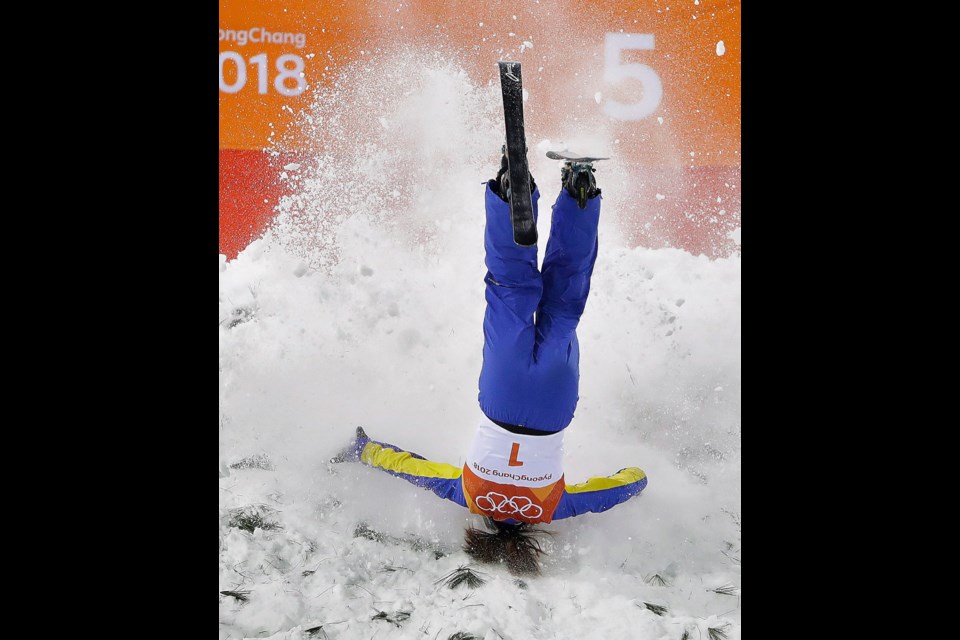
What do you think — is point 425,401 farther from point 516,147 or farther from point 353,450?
point 516,147

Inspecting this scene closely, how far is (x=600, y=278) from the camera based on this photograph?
9.32 feet

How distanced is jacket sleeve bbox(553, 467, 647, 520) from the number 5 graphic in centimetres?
146

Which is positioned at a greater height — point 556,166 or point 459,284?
point 556,166

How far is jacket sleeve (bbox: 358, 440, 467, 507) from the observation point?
209 centimetres

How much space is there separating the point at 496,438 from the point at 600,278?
1171 millimetres

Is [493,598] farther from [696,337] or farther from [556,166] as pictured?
[556,166]

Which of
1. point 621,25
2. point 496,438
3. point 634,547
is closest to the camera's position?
point 496,438

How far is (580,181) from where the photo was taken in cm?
171

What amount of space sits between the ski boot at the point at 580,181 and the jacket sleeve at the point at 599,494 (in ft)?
3.05

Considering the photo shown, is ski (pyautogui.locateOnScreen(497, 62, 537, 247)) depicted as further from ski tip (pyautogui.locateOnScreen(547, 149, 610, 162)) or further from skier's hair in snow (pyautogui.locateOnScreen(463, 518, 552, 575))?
skier's hair in snow (pyautogui.locateOnScreen(463, 518, 552, 575))

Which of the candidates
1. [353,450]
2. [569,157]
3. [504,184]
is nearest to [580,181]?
[569,157]

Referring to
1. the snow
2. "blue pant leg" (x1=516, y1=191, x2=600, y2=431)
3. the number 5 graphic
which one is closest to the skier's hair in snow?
the snow

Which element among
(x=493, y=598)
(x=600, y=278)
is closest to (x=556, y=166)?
(x=600, y=278)

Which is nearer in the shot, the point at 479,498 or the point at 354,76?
the point at 479,498
